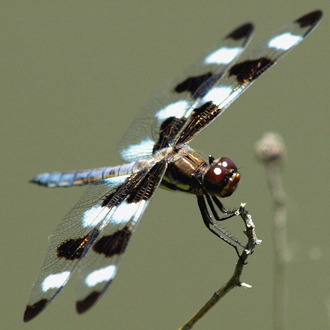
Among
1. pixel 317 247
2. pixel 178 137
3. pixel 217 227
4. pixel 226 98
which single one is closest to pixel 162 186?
pixel 178 137

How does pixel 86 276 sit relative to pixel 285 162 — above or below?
above

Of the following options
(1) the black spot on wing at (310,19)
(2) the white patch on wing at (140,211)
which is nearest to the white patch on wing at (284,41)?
(1) the black spot on wing at (310,19)

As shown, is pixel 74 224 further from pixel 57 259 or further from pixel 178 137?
pixel 178 137

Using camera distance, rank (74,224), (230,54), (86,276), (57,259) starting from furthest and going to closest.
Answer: (230,54), (74,224), (57,259), (86,276)

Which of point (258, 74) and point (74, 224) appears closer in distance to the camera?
point (74, 224)

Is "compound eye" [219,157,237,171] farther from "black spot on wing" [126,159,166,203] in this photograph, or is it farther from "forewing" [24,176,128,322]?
"forewing" [24,176,128,322]

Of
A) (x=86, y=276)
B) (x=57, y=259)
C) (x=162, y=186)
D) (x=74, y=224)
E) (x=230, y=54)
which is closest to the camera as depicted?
(x=86, y=276)
